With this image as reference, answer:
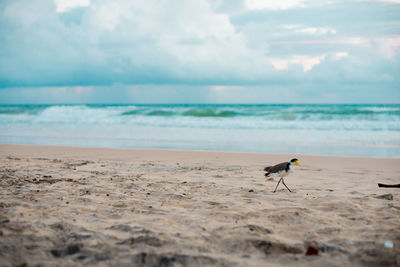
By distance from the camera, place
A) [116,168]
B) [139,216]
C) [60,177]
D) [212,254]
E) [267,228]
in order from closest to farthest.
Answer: [212,254] < [267,228] < [139,216] < [60,177] < [116,168]

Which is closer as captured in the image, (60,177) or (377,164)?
(60,177)

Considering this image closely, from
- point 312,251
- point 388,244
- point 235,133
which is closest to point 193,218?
point 312,251

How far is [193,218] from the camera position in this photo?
384 cm

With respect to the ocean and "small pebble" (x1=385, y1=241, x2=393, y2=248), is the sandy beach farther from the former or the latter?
the ocean

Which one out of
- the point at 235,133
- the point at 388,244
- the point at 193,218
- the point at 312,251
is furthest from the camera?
the point at 235,133

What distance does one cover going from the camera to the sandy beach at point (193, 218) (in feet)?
9.52

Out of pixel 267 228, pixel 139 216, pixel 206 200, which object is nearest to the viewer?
pixel 267 228

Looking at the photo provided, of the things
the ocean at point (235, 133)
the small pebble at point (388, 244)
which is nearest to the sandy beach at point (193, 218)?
the small pebble at point (388, 244)

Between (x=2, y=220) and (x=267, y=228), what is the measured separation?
2.63 m

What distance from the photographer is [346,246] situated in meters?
3.10

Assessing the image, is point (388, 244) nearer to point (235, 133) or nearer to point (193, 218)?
point (193, 218)

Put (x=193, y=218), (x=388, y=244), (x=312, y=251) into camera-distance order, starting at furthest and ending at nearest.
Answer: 1. (x=193, y=218)
2. (x=388, y=244)
3. (x=312, y=251)

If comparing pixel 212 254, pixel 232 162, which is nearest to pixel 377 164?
pixel 232 162

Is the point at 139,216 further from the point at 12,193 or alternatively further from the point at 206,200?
the point at 12,193
